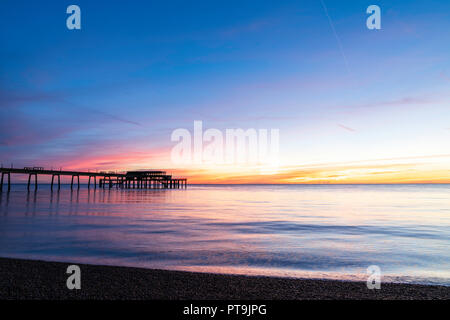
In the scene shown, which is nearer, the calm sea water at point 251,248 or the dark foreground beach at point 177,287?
the dark foreground beach at point 177,287

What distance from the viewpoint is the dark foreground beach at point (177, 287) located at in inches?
223

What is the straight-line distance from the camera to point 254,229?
700 inches

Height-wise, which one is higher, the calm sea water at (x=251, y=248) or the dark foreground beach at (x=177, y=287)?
the dark foreground beach at (x=177, y=287)

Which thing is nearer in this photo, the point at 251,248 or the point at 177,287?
the point at 177,287

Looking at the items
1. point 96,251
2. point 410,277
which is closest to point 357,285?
point 410,277

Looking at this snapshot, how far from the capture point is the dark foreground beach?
5.66 meters

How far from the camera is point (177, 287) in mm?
6121

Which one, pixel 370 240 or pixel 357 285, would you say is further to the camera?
pixel 370 240

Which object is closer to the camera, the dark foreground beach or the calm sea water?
the dark foreground beach

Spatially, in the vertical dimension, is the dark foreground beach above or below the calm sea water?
above

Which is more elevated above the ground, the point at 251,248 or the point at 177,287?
the point at 177,287
